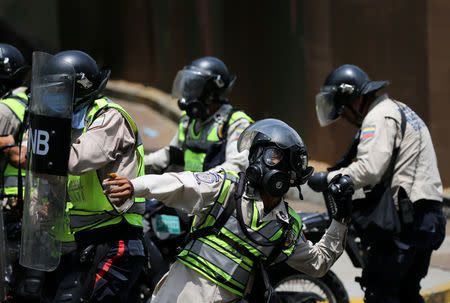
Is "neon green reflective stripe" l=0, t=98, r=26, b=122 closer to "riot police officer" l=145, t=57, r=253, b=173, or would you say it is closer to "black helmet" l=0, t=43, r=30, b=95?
"black helmet" l=0, t=43, r=30, b=95

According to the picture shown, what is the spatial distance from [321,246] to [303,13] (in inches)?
237

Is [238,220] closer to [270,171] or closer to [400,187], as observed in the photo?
[270,171]

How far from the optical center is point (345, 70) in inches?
224

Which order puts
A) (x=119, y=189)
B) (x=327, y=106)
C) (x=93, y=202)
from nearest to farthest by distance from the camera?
1. (x=119, y=189)
2. (x=93, y=202)
3. (x=327, y=106)

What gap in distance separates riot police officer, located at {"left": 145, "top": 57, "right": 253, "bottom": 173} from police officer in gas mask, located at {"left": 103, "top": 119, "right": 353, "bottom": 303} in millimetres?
1983

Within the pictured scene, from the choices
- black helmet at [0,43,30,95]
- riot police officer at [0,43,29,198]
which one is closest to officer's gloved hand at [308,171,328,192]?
riot police officer at [0,43,29,198]

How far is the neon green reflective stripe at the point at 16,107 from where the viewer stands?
18.6 ft

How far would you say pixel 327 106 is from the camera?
580 cm

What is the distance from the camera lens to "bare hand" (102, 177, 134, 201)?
3.52 metres

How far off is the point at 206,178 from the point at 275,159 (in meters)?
0.34

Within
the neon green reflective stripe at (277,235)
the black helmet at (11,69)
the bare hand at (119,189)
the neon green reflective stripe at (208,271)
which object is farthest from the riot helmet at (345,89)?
the bare hand at (119,189)

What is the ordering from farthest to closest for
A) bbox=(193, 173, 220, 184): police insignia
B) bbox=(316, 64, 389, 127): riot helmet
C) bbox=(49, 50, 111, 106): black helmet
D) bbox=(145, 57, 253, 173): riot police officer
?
bbox=(145, 57, 253, 173): riot police officer → bbox=(316, 64, 389, 127): riot helmet → bbox=(49, 50, 111, 106): black helmet → bbox=(193, 173, 220, 184): police insignia

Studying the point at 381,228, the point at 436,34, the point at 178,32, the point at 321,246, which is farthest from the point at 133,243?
the point at 178,32

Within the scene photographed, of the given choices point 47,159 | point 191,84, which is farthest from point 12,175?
point 47,159
